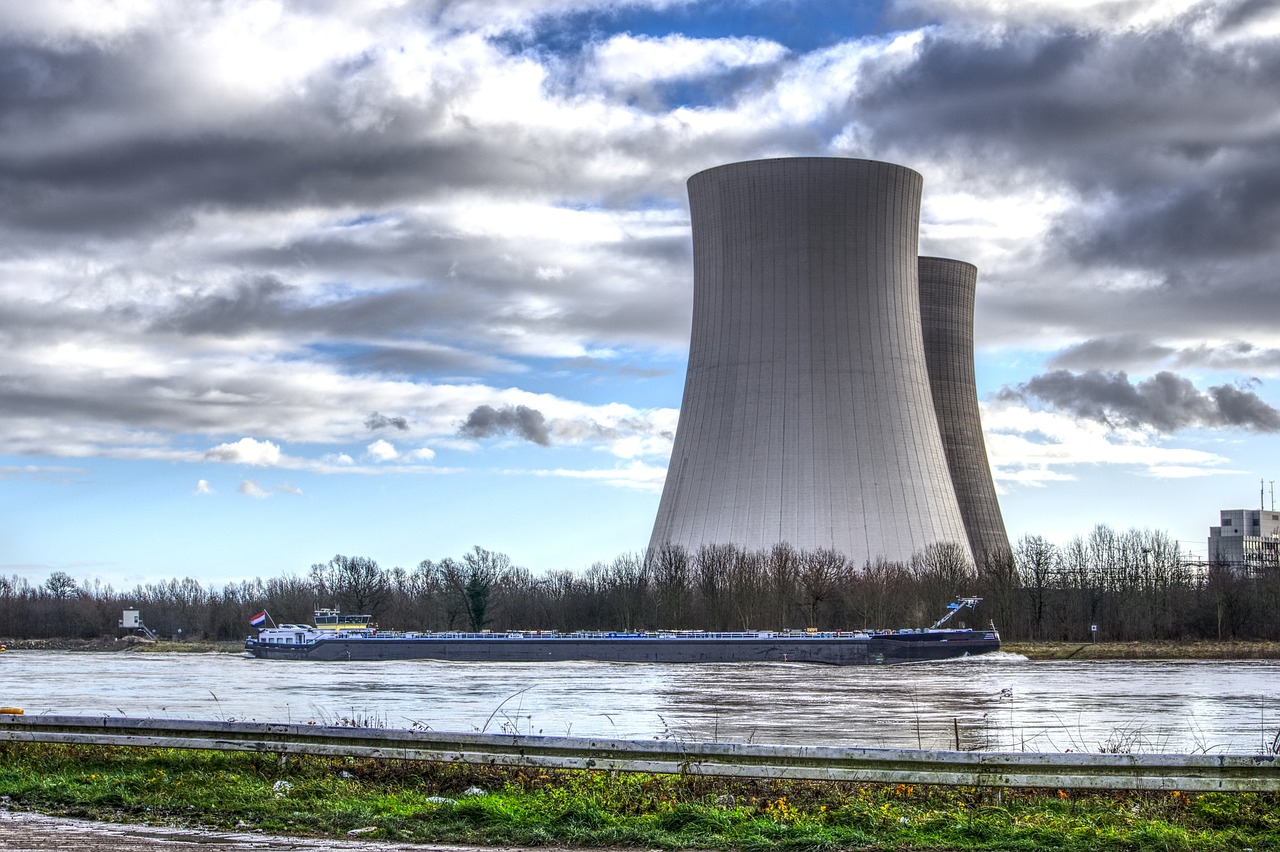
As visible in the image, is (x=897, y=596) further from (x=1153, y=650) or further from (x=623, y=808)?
(x=623, y=808)

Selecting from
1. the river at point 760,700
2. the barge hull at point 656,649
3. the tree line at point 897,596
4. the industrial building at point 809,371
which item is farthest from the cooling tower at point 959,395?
the river at point 760,700

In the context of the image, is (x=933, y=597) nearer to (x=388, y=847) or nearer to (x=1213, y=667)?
(x=1213, y=667)

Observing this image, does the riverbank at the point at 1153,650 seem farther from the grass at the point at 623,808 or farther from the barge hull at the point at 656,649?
the grass at the point at 623,808

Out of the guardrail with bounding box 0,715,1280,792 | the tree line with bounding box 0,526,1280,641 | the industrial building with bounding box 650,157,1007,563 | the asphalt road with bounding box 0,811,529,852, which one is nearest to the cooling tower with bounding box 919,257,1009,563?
the tree line with bounding box 0,526,1280,641

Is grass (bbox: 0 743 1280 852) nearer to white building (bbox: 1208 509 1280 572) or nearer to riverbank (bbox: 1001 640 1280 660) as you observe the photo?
riverbank (bbox: 1001 640 1280 660)

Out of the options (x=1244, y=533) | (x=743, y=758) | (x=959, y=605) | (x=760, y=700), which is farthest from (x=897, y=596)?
(x=1244, y=533)

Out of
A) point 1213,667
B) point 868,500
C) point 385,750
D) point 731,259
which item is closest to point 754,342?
point 731,259

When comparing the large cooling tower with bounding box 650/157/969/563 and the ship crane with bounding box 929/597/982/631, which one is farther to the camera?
the ship crane with bounding box 929/597/982/631
